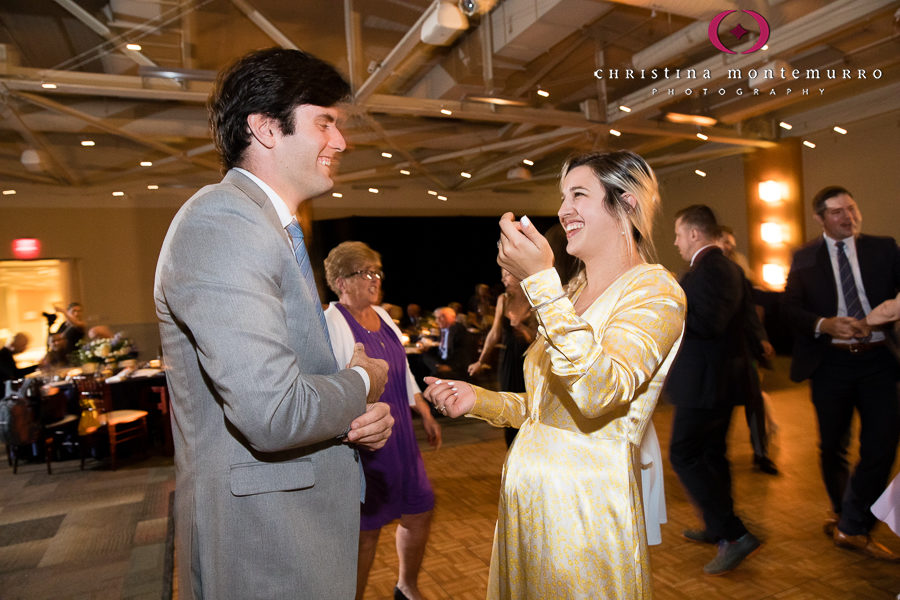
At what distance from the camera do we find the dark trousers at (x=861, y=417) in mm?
2953

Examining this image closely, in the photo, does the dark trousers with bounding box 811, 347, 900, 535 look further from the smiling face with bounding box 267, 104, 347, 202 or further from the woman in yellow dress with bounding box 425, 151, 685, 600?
the smiling face with bounding box 267, 104, 347, 202

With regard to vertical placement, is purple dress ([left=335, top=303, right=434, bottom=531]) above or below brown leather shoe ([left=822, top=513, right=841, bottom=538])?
above

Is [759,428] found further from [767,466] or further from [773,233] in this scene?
[773,233]

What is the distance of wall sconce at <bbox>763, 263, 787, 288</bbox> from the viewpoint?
10.2 meters

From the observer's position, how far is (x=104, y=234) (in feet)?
40.7

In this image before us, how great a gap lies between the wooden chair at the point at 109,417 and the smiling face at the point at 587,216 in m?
5.29

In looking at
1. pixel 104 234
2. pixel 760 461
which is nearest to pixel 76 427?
pixel 760 461

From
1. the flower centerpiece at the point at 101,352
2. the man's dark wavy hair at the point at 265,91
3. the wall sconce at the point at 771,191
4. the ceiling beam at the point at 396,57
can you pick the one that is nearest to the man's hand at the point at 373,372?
the man's dark wavy hair at the point at 265,91

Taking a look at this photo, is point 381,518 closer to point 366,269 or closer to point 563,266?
point 366,269

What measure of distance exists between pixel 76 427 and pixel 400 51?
4879 millimetres

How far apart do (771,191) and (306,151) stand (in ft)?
36.6

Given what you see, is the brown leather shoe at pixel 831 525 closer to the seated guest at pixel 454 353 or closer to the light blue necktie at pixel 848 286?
the light blue necktie at pixel 848 286

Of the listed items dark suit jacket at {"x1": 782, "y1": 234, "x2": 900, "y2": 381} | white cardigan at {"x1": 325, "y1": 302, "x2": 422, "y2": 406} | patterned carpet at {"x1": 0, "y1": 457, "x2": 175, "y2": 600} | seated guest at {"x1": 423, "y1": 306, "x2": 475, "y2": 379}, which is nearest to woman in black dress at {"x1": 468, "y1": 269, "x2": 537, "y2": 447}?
white cardigan at {"x1": 325, "y1": 302, "x2": 422, "y2": 406}

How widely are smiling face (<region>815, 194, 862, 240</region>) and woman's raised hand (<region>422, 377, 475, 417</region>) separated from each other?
8.55 ft
